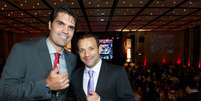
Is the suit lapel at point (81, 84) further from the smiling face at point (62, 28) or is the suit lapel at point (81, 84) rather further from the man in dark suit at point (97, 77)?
the smiling face at point (62, 28)

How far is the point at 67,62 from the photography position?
6.36 feet

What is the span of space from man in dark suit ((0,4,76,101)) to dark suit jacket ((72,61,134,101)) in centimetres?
32

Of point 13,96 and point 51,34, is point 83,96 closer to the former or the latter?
point 51,34

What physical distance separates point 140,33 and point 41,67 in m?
18.5

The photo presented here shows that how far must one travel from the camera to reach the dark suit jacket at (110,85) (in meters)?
2.09

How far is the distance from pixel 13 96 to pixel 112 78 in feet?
2.81

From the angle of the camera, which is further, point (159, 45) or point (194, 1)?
point (159, 45)

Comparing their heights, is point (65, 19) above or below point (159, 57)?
above

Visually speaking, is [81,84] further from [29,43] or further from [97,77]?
[29,43]

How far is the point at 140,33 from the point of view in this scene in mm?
19875

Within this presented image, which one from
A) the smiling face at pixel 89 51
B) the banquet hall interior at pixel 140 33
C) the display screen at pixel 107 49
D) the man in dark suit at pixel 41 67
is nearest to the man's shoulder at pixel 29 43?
the man in dark suit at pixel 41 67

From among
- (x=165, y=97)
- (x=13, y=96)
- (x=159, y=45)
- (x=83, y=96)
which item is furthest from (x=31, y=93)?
(x=159, y=45)

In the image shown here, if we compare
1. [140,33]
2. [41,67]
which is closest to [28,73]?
[41,67]

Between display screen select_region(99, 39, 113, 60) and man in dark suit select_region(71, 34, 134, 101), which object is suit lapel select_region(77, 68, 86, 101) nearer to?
man in dark suit select_region(71, 34, 134, 101)
